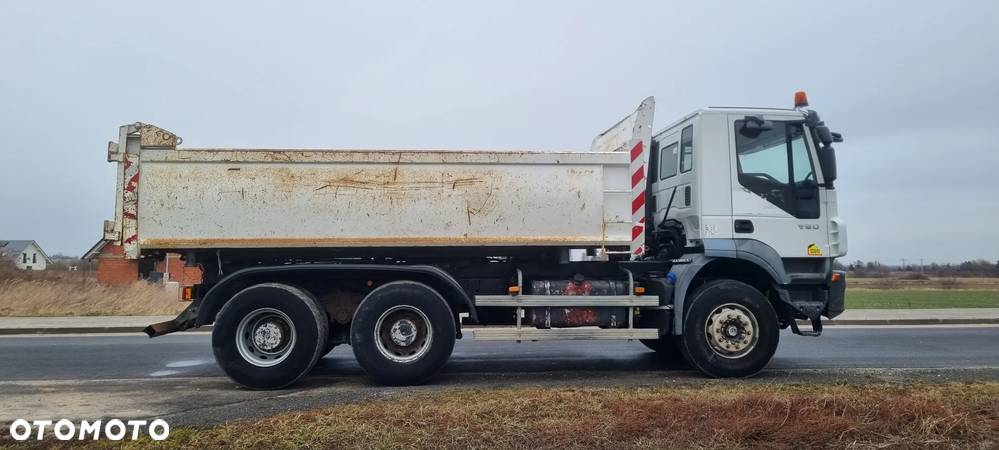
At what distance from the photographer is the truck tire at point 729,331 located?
273 inches

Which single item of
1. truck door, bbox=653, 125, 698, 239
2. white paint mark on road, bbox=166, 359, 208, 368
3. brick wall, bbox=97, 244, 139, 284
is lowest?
white paint mark on road, bbox=166, 359, 208, 368

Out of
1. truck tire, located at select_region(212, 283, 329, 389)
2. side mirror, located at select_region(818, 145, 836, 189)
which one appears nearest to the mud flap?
truck tire, located at select_region(212, 283, 329, 389)

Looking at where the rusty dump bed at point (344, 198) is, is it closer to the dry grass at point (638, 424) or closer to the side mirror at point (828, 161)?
the dry grass at point (638, 424)

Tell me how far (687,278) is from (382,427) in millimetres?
3859

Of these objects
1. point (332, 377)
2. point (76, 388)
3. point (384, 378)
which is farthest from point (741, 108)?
point (76, 388)

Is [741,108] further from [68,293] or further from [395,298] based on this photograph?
[68,293]

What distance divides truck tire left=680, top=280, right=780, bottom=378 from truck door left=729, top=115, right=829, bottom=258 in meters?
0.67

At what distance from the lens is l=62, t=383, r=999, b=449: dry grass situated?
4.24 m

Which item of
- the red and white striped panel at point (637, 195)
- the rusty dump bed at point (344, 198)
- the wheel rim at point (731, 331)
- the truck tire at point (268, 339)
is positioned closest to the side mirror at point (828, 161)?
the wheel rim at point (731, 331)

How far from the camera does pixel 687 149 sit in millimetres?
7496

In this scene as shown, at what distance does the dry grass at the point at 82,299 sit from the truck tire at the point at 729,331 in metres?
13.9

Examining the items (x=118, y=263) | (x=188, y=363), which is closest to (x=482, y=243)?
(x=118, y=263)

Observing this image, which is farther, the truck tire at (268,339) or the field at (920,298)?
the field at (920,298)

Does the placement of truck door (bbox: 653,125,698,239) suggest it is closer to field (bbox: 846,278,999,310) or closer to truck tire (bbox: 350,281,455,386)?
truck tire (bbox: 350,281,455,386)
